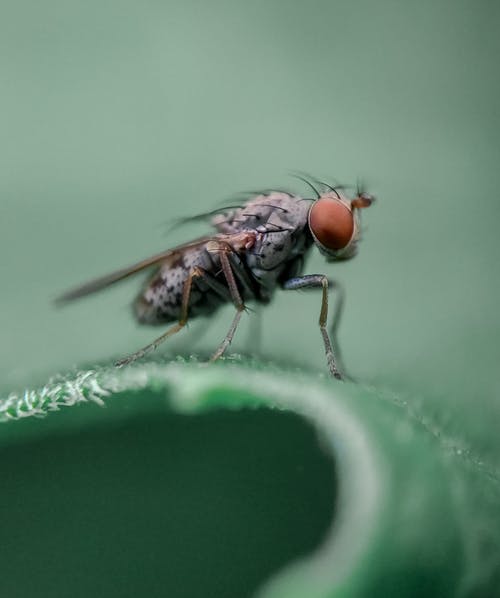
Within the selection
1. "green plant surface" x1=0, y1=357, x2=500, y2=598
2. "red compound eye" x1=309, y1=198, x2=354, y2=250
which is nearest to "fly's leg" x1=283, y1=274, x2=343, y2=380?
"red compound eye" x1=309, y1=198, x2=354, y2=250

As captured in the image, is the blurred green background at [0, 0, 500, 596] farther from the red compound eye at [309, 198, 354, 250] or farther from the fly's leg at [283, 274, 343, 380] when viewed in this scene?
the red compound eye at [309, 198, 354, 250]

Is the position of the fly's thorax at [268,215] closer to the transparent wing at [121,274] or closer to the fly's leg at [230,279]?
the fly's leg at [230,279]

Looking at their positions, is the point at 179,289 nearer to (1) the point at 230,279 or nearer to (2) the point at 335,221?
(1) the point at 230,279

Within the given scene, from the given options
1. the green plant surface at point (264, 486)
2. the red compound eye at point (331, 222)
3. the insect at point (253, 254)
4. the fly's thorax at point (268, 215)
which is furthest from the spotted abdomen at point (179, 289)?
the green plant surface at point (264, 486)

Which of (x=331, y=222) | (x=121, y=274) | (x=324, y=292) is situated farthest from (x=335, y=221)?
(x=121, y=274)

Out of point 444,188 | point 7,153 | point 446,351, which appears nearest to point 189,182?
point 7,153

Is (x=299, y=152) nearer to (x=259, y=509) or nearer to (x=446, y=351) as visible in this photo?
(x=446, y=351)
